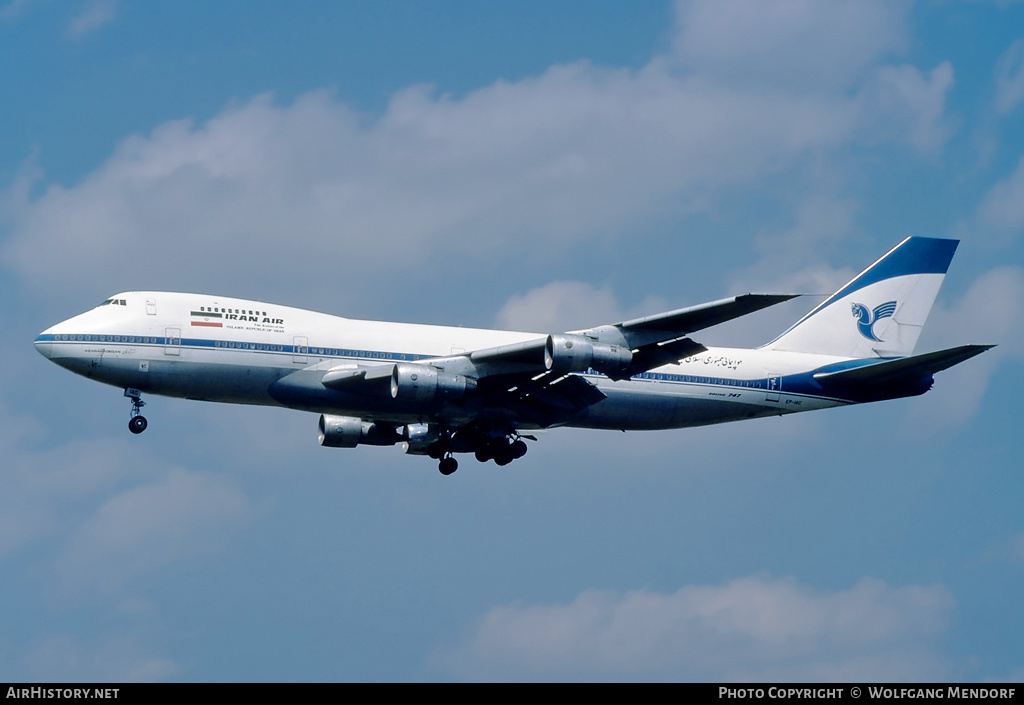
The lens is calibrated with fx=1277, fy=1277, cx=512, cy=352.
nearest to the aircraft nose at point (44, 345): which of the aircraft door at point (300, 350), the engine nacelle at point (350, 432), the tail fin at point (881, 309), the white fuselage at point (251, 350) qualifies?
the white fuselage at point (251, 350)

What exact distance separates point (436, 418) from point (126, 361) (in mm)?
11785

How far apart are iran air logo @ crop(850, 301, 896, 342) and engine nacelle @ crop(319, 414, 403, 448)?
70.3 ft

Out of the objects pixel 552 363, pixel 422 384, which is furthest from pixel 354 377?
pixel 552 363

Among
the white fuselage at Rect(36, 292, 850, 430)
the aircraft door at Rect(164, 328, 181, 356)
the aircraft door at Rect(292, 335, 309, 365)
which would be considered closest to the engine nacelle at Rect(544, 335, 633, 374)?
the white fuselage at Rect(36, 292, 850, 430)

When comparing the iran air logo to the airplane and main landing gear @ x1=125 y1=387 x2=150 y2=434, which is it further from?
main landing gear @ x1=125 y1=387 x2=150 y2=434

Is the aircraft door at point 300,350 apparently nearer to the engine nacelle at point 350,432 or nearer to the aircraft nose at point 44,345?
the engine nacelle at point 350,432

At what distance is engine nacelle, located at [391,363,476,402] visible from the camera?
45469mm

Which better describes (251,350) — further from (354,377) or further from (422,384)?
(422,384)

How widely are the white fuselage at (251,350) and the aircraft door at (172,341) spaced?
0.12 feet

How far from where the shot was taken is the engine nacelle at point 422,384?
45.5 m
